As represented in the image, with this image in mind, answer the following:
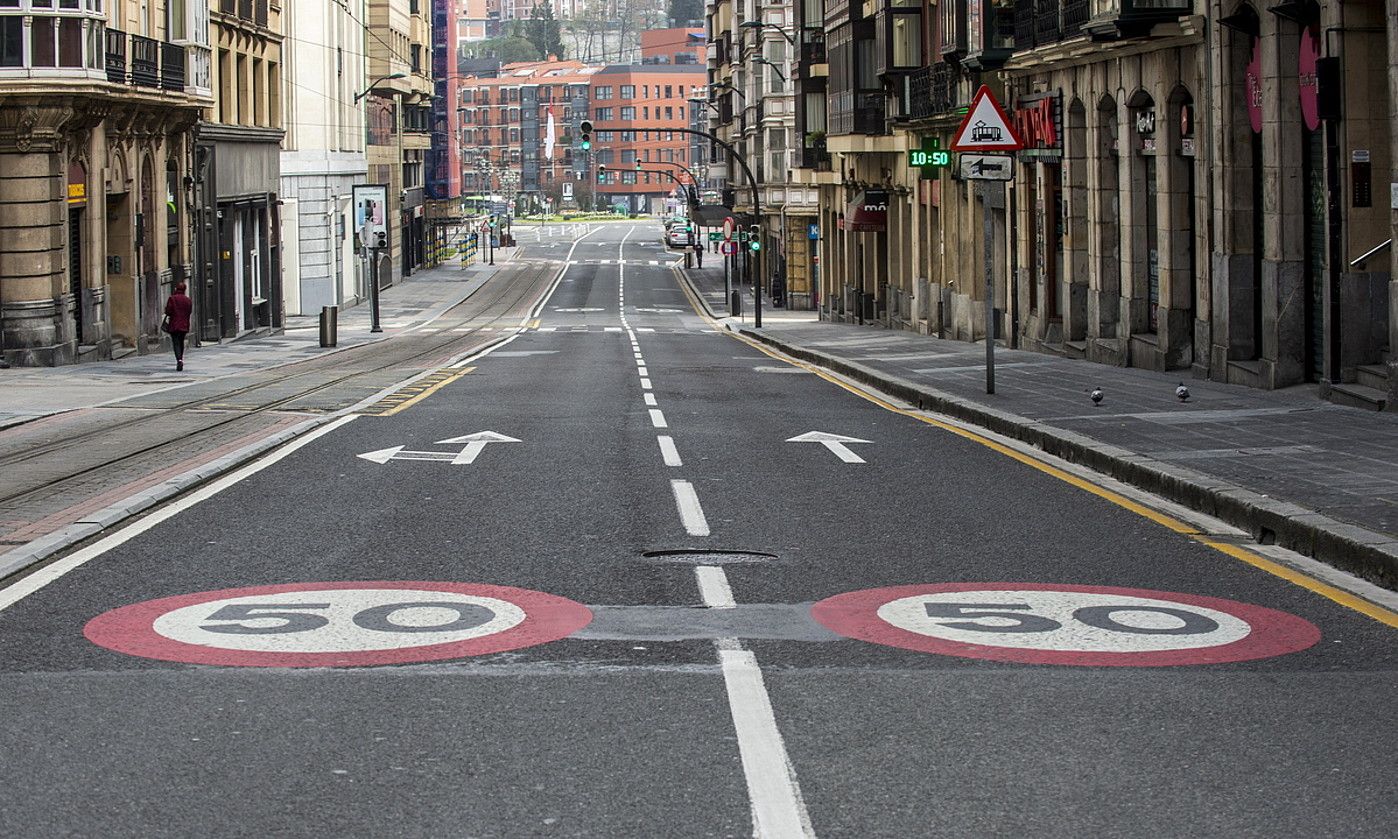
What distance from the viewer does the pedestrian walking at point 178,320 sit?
34219 millimetres

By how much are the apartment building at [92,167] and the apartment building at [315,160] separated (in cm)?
2036

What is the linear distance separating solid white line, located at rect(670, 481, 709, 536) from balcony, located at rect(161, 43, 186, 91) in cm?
2683

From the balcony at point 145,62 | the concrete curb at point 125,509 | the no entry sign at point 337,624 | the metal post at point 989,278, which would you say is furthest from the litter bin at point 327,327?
the no entry sign at point 337,624

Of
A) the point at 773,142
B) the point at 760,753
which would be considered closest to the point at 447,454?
the point at 760,753

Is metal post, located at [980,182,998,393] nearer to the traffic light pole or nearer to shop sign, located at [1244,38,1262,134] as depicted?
shop sign, located at [1244,38,1262,134]

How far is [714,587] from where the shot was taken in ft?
30.8

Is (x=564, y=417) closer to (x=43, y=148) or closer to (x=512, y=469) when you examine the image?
(x=512, y=469)

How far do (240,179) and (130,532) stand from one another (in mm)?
39744

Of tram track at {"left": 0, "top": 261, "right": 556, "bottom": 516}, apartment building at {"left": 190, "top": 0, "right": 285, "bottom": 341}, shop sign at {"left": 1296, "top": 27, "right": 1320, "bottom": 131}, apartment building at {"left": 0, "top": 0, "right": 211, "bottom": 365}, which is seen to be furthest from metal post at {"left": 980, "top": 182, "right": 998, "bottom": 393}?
apartment building at {"left": 190, "top": 0, "right": 285, "bottom": 341}

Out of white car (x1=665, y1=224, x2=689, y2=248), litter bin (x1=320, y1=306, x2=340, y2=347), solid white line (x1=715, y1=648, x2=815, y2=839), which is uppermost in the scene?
white car (x1=665, y1=224, x2=689, y2=248)

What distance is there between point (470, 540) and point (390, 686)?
3859 mm

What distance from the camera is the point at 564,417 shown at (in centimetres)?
2025

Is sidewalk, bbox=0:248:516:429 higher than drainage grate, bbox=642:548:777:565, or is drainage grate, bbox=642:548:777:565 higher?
sidewalk, bbox=0:248:516:429

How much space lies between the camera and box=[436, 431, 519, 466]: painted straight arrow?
51.2 ft
